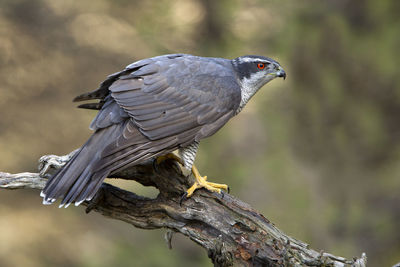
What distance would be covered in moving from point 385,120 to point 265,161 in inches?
85.5

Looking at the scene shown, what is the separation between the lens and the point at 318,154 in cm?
887

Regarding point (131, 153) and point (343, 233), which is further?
point (343, 233)

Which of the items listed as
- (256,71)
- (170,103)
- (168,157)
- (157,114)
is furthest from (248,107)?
(157,114)

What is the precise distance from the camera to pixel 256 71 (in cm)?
455

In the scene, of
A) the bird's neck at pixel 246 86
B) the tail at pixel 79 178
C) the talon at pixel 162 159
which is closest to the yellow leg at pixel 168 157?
the talon at pixel 162 159

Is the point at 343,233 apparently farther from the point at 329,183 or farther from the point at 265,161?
the point at 265,161

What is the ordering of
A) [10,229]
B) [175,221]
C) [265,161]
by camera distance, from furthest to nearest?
1. [265,161]
2. [10,229]
3. [175,221]

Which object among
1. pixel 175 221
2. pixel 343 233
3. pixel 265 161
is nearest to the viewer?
pixel 175 221

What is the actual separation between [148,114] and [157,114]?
0.25ft

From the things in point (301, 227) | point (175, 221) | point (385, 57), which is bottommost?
point (175, 221)

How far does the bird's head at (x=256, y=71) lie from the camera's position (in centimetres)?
454

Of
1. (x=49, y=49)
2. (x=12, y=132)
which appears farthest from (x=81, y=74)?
(x=12, y=132)

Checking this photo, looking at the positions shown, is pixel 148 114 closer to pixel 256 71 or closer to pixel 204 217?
pixel 204 217

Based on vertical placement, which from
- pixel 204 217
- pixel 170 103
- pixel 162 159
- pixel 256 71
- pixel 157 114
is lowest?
pixel 204 217
